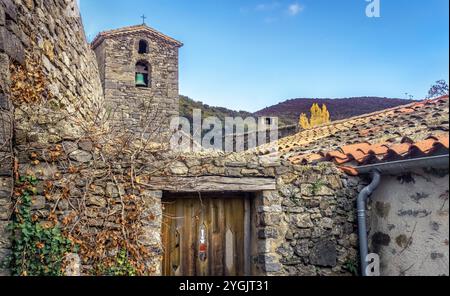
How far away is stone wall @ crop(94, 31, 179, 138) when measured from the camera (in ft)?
42.2

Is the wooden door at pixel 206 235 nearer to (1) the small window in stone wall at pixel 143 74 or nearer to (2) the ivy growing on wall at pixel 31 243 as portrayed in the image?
(2) the ivy growing on wall at pixel 31 243

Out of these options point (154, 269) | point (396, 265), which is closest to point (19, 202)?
point (154, 269)

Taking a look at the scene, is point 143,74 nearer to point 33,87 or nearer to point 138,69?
point 138,69

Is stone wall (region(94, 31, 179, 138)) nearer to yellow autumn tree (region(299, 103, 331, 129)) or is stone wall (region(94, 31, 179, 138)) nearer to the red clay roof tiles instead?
the red clay roof tiles

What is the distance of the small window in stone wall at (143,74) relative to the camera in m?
13.5

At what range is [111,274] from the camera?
3404mm

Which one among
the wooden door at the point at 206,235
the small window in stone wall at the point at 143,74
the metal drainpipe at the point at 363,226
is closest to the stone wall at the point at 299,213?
the metal drainpipe at the point at 363,226

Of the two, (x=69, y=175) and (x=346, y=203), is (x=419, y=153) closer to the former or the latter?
(x=346, y=203)

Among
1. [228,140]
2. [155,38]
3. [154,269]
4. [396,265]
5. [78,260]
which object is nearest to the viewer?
[78,260]

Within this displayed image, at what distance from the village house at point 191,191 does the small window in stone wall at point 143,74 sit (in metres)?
8.34

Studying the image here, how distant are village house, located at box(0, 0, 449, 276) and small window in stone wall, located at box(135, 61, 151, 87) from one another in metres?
8.34

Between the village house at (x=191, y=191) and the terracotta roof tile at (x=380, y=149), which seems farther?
the terracotta roof tile at (x=380, y=149)

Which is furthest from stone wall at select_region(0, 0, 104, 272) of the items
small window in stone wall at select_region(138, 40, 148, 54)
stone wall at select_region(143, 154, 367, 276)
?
small window in stone wall at select_region(138, 40, 148, 54)

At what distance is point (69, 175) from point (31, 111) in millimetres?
655
